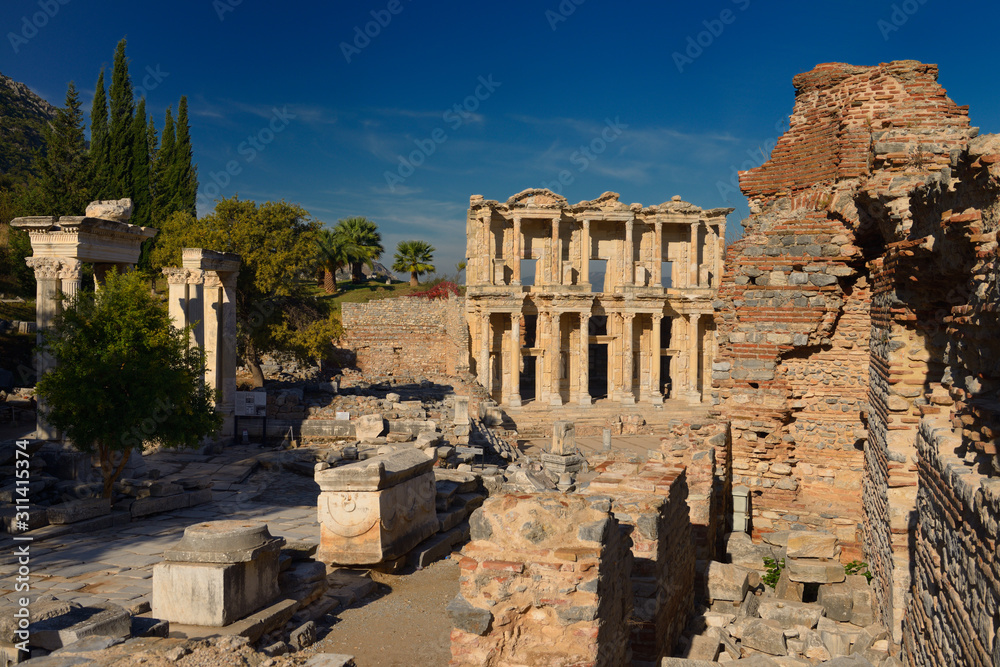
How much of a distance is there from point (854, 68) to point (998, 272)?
8328 millimetres

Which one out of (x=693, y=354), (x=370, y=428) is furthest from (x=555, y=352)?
(x=370, y=428)

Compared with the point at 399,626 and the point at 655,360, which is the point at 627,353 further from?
the point at 399,626

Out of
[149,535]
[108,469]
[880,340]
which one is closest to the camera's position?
[880,340]

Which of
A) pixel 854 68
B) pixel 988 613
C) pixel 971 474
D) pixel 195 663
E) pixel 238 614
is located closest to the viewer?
pixel 988 613

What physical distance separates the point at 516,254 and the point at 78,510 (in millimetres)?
28394

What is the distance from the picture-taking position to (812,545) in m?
9.30

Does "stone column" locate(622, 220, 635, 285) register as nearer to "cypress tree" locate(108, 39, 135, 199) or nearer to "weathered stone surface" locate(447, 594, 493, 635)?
"cypress tree" locate(108, 39, 135, 199)

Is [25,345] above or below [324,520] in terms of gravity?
above

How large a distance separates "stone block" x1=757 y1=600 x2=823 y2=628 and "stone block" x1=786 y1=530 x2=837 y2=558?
1.04 meters

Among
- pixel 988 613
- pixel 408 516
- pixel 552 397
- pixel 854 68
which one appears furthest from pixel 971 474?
pixel 552 397

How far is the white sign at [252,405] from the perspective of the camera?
63.6ft

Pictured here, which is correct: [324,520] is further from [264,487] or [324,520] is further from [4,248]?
[4,248]

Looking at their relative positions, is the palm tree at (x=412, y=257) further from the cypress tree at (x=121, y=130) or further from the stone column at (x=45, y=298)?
the stone column at (x=45, y=298)

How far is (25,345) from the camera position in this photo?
92.4 feet
